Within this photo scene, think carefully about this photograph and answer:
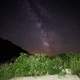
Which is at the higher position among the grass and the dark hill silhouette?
the dark hill silhouette

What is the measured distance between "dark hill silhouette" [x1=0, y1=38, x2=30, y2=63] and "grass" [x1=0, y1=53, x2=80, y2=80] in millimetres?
354

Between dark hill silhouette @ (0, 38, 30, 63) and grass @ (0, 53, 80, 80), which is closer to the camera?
grass @ (0, 53, 80, 80)

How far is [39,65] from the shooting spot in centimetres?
764

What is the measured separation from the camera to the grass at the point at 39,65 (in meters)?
7.18

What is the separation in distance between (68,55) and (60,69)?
1007mm

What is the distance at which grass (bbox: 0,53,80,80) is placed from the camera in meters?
7.18

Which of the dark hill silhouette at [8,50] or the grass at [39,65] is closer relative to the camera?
the grass at [39,65]

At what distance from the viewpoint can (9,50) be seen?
8578 mm

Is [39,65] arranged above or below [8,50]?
below

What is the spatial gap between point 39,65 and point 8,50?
1.53 metres

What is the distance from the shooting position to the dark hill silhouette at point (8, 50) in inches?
323

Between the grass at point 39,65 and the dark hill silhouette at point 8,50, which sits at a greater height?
the dark hill silhouette at point 8,50

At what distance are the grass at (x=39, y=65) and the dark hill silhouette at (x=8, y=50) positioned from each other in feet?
1.16

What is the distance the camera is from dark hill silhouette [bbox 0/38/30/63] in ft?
26.9
